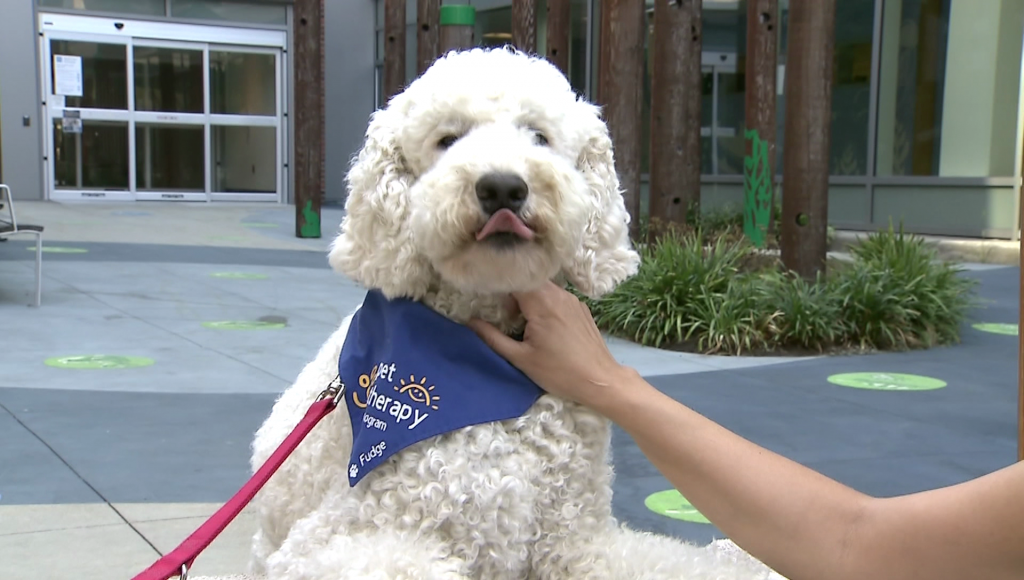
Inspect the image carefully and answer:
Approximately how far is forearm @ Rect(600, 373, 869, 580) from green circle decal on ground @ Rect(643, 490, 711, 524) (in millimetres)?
1747

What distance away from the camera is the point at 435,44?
33.7 feet

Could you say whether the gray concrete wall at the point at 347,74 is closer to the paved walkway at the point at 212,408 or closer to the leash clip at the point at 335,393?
the paved walkway at the point at 212,408

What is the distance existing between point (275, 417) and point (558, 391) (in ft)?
2.77

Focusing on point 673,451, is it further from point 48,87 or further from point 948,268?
point 48,87

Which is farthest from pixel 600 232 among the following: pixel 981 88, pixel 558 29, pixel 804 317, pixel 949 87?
pixel 949 87

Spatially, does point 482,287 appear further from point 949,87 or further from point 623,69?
point 949,87

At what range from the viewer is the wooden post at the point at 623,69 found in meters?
8.41

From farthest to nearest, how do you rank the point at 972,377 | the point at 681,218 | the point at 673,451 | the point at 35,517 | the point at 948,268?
the point at 681,218 → the point at 948,268 → the point at 972,377 → the point at 35,517 → the point at 673,451

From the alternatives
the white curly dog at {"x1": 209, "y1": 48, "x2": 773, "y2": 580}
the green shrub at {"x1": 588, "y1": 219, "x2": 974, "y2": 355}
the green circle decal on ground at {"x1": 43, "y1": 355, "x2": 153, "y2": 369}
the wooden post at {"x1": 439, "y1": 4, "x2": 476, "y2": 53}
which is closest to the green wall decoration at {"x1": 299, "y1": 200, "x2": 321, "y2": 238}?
the wooden post at {"x1": 439, "y1": 4, "x2": 476, "y2": 53}

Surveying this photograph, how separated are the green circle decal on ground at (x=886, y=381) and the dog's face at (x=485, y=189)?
12.8ft

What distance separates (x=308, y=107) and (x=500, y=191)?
12.3 meters

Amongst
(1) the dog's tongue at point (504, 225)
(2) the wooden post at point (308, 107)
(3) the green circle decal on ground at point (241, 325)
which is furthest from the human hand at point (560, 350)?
(2) the wooden post at point (308, 107)

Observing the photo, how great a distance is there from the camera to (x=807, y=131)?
289 inches

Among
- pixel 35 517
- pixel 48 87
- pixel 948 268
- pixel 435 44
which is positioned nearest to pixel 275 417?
pixel 35 517
